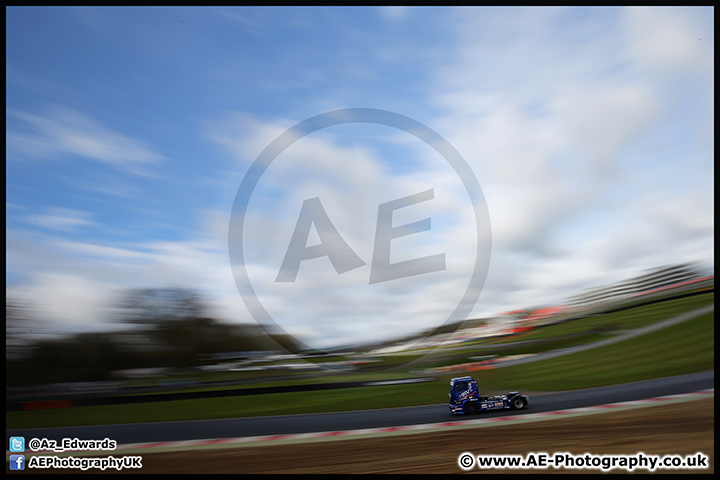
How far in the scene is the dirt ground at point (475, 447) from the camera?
7754 millimetres

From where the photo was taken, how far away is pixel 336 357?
17.0 metres

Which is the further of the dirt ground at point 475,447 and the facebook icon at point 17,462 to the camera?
the facebook icon at point 17,462

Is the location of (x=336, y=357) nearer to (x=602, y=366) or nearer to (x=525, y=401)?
(x=525, y=401)

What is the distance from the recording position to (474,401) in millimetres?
11398

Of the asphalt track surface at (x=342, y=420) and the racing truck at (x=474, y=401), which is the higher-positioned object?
the racing truck at (x=474, y=401)

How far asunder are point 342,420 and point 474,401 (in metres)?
4.26

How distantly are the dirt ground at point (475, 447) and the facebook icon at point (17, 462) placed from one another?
248 centimetres

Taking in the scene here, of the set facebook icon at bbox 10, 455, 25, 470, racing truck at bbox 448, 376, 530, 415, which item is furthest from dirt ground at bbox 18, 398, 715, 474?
facebook icon at bbox 10, 455, 25, 470

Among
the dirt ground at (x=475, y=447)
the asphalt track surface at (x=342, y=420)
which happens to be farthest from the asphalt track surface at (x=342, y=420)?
the dirt ground at (x=475, y=447)

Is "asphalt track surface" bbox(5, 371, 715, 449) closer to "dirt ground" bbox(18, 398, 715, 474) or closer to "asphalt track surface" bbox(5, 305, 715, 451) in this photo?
"asphalt track surface" bbox(5, 305, 715, 451)

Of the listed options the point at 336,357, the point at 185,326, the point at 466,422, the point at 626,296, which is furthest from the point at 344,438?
the point at 626,296

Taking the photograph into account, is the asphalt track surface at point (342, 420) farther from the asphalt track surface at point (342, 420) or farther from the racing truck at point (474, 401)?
the racing truck at point (474, 401)

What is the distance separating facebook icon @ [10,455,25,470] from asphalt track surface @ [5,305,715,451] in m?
2.76
